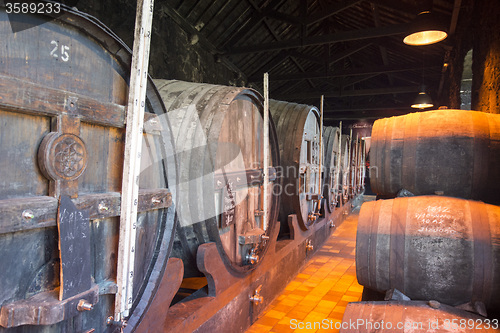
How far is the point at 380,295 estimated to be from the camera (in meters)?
2.90

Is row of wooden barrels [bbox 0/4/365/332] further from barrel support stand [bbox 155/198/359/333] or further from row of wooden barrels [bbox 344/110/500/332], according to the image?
row of wooden barrels [bbox 344/110/500/332]

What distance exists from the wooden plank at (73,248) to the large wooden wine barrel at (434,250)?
210 cm

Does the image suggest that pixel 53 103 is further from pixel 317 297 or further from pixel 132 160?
pixel 317 297

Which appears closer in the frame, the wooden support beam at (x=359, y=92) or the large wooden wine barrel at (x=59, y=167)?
the large wooden wine barrel at (x=59, y=167)

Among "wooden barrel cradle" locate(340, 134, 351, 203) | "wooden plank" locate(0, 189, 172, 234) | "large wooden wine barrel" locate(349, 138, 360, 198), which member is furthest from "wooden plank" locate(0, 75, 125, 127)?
"large wooden wine barrel" locate(349, 138, 360, 198)

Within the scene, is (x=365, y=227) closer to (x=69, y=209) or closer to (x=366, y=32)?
(x=69, y=209)

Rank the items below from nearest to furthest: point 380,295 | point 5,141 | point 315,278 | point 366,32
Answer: point 5,141 < point 380,295 < point 315,278 < point 366,32

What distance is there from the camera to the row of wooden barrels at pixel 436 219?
219 cm

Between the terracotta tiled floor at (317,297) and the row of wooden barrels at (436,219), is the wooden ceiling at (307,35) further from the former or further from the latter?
the terracotta tiled floor at (317,297)

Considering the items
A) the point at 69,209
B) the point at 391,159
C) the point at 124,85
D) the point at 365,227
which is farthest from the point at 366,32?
the point at 69,209

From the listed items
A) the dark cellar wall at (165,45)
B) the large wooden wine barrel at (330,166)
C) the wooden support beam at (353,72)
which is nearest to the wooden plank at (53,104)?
the dark cellar wall at (165,45)

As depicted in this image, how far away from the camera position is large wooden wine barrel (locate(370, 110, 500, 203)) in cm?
261

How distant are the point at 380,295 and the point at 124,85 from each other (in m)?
2.75

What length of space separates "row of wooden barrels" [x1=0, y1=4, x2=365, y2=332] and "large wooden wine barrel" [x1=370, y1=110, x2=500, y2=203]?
1787mm
